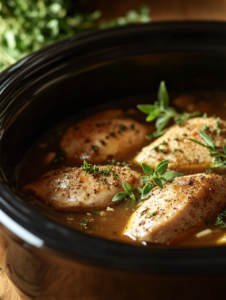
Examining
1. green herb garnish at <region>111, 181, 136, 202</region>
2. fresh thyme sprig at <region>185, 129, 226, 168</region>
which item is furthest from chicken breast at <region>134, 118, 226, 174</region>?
green herb garnish at <region>111, 181, 136, 202</region>

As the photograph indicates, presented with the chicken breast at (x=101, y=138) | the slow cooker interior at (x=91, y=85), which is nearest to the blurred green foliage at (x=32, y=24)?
the slow cooker interior at (x=91, y=85)

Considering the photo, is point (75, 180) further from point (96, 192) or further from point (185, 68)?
point (185, 68)

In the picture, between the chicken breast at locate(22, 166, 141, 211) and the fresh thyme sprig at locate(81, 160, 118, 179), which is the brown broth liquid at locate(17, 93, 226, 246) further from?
the fresh thyme sprig at locate(81, 160, 118, 179)

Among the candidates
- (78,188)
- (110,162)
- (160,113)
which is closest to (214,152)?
(160,113)

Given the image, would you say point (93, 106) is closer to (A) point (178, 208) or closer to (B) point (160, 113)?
(B) point (160, 113)

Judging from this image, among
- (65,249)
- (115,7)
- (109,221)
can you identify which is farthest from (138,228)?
(115,7)

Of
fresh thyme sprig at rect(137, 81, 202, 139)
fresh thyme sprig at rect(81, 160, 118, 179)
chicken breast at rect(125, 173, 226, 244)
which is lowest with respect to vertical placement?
chicken breast at rect(125, 173, 226, 244)
